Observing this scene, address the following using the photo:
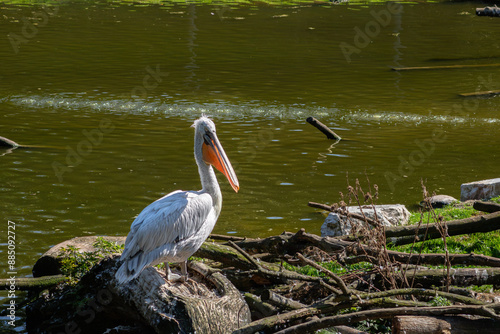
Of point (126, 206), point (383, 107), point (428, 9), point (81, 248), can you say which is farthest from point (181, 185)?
point (428, 9)

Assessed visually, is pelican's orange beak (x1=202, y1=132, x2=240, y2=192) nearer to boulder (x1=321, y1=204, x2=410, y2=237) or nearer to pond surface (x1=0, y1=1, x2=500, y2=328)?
pond surface (x1=0, y1=1, x2=500, y2=328)

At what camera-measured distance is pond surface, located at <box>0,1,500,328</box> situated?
10953 millimetres

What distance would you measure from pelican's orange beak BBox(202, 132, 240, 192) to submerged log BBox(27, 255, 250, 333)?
0.91m

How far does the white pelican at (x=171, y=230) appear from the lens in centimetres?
575

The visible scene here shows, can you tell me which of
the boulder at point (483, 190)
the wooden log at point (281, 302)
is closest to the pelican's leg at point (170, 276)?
the wooden log at point (281, 302)

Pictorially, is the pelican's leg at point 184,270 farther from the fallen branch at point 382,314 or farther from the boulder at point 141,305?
the fallen branch at point 382,314

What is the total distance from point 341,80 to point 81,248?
15.5 meters

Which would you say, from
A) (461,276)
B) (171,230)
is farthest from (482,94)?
(171,230)

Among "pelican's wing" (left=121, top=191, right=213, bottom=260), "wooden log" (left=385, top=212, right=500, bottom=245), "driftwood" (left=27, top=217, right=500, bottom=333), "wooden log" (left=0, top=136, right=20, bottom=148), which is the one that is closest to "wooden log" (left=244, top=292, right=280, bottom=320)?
"driftwood" (left=27, top=217, right=500, bottom=333)

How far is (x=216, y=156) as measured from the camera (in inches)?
258

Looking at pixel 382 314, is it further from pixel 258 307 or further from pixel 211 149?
pixel 211 149

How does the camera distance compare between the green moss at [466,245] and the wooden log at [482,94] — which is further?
the wooden log at [482,94]

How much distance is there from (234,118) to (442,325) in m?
11.5

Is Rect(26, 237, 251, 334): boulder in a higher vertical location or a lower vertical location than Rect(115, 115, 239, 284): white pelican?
lower
